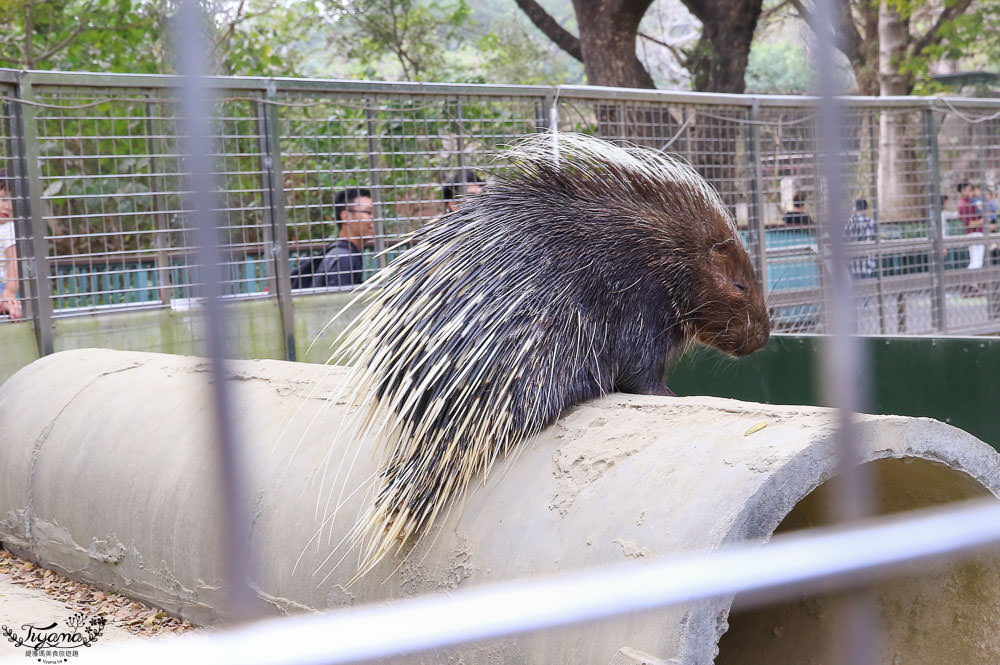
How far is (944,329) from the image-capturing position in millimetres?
7527

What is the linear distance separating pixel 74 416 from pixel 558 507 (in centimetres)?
250

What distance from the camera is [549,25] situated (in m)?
12.1

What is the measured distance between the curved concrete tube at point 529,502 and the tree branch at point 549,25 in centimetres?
881

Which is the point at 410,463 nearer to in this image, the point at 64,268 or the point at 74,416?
the point at 74,416

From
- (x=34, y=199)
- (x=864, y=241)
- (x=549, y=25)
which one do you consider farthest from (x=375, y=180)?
(x=549, y=25)

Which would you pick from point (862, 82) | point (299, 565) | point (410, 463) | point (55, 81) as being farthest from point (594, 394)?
point (862, 82)

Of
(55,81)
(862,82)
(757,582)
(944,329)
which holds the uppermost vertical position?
(862,82)

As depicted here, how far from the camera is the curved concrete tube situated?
6.49 ft

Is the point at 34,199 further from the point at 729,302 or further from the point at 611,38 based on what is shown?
the point at 611,38

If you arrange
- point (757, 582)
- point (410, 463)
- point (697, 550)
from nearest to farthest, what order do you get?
point (757, 582) → point (697, 550) → point (410, 463)

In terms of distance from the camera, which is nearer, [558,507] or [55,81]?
[558,507]

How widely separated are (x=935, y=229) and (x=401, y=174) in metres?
4.13

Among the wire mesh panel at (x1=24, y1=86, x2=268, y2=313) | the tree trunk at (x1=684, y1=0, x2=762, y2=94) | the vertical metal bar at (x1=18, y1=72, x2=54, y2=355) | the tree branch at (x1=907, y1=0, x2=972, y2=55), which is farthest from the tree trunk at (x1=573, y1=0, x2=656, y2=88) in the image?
the tree branch at (x1=907, y1=0, x2=972, y2=55)

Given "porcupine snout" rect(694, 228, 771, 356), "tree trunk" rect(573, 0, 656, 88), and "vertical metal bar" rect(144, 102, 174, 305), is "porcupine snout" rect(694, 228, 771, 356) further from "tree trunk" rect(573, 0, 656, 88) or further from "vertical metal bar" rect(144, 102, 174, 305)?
"tree trunk" rect(573, 0, 656, 88)
